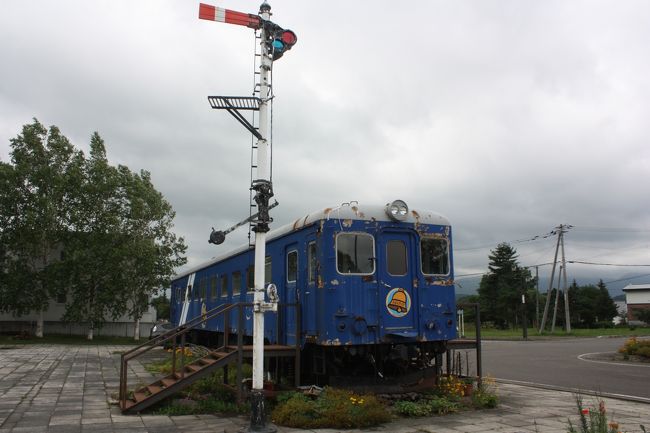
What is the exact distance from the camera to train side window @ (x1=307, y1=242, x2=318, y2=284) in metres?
9.65

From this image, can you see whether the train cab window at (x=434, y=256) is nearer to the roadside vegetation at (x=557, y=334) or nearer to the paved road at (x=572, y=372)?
the paved road at (x=572, y=372)

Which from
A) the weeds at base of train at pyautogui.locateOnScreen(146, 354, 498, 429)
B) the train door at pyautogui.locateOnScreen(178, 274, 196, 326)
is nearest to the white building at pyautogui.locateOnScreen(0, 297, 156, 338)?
the train door at pyautogui.locateOnScreen(178, 274, 196, 326)

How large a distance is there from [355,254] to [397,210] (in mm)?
1175

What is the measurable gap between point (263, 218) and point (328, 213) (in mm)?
2037

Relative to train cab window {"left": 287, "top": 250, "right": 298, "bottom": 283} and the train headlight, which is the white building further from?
the train headlight

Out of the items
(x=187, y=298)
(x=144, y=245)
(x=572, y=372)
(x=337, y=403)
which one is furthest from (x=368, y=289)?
(x=144, y=245)

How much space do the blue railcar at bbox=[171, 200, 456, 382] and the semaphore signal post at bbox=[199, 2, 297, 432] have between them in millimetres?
1582

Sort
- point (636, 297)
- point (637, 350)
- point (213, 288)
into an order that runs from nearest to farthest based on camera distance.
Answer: point (213, 288) < point (637, 350) < point (636, 297)

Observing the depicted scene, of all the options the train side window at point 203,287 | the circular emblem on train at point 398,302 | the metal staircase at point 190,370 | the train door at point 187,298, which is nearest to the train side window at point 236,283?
the metal staircase at point 190,370

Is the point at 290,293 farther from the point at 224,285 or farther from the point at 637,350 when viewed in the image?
the point at 637,350

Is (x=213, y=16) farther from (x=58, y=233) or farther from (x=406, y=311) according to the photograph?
(x=58, y=233)

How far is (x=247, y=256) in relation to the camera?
13188mm

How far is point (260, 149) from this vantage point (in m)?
7.99

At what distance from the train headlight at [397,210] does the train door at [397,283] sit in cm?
29
